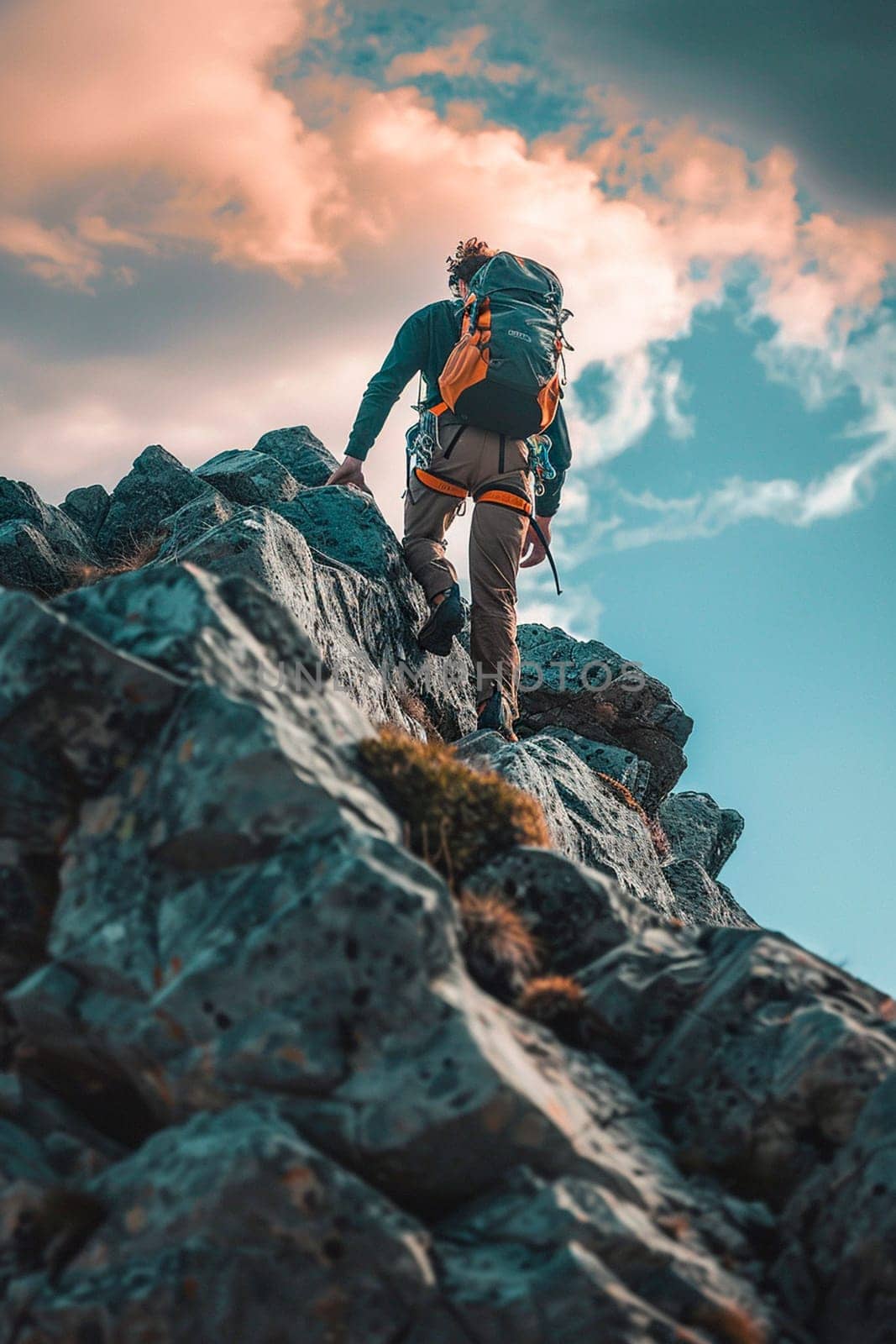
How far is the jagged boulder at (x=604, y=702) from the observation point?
25.1 meters

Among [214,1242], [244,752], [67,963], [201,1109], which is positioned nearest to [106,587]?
[244,752]

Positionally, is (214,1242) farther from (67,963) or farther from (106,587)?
(106,587)

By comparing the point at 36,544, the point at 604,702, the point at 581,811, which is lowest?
the point at 36,544

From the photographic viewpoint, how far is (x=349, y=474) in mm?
16844

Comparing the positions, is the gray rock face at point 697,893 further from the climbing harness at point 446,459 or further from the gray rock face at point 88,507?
the gray rock face at point 88,507

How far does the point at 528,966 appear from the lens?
20.6 ft

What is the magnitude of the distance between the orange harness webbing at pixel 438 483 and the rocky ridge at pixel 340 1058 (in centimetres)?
875

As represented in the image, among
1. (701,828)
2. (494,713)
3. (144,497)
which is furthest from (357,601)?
(701,828)

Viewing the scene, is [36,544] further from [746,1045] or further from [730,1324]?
[730,1324]

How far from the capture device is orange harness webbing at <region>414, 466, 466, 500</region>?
15570 millimetres

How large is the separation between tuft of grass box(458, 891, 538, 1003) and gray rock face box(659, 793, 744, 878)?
948 inches

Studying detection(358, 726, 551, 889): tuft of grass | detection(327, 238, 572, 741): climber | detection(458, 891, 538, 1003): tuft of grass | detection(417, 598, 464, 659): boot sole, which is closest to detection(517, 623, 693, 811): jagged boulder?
detection(417, 598, 464, 659): boot sole

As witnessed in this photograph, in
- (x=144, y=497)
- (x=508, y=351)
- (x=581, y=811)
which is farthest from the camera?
(x=144, y=497)

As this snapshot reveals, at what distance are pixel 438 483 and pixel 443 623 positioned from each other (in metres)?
1.99
